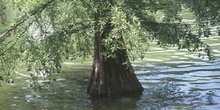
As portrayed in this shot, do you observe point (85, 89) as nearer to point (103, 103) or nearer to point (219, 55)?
point (103, 103)

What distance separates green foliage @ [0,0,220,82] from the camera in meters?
11.4

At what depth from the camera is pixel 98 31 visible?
519 inches

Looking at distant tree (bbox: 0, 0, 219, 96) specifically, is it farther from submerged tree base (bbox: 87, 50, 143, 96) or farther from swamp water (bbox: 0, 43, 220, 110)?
swamp water (bbox: 0, 43, 220, 110)

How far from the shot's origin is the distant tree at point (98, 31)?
11508mm

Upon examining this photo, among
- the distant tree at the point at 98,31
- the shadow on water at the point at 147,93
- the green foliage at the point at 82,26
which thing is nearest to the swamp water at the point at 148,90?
the shadow on water at the point at 147,93

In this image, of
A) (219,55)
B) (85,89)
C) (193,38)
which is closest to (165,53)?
(219,55)

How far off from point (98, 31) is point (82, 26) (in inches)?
39.3

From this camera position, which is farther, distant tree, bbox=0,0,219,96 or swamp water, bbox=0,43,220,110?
swamp water, bbox=0,43,220,110

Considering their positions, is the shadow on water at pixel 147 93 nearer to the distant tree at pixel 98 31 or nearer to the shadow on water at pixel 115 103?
the shadow on water at pixel 115 103

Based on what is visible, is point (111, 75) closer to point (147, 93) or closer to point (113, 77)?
point (113, 77)

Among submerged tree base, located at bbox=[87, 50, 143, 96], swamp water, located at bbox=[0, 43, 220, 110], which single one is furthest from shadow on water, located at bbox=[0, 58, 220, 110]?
submerged tree base, located at bbox=[87, 50, 143, 96]

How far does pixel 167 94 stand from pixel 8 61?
529cm

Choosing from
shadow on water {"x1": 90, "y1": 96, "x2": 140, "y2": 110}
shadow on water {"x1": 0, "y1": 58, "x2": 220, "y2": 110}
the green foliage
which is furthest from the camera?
shadow on water {"x1": 0, "y1": 58, "x2": 220, "y2": 110}

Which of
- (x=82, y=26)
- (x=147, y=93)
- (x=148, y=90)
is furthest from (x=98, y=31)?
(x=148, y=90)
